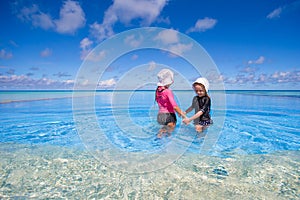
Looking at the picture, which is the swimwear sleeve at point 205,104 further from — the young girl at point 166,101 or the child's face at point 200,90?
the young girl at point 166,101

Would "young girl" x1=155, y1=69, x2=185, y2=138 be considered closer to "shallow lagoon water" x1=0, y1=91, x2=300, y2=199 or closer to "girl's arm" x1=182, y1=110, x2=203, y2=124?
"girl's arm" x1=182, y1=110, x2=203, y2=124

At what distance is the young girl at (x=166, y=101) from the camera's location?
5629 mm

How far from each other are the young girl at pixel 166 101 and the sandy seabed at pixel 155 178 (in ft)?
5.72

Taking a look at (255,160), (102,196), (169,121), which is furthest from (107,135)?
(255,160)

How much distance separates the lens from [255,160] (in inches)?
A: 168

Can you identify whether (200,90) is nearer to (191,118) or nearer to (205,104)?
(205,104)

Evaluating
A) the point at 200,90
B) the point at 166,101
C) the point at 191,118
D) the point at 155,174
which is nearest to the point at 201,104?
the point at 200,90

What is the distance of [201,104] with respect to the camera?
598 cm

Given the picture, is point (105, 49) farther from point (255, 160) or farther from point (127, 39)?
point (255, 160)

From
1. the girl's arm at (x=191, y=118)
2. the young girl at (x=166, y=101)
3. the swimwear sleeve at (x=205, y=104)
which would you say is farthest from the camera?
the swimwear sleeve at (x=205, y=104)

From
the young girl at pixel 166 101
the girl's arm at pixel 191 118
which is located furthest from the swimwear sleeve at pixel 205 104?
the young girl at pixel 166 101

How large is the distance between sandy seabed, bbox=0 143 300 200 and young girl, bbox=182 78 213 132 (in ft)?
5.05

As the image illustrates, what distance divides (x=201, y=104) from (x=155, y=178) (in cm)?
314

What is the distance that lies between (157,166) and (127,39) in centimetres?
298
